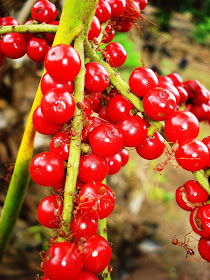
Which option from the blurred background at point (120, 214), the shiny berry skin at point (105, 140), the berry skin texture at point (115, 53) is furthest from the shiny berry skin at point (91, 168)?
the blurred background at point (120, 214)

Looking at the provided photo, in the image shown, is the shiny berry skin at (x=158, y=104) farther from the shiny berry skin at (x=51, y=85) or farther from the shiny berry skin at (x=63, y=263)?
the shiny berry skin at (x=63, y=263)

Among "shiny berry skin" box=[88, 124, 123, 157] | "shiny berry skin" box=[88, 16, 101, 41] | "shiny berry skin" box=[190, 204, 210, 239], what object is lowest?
"shiny berry skin" box=[190, 204, 210, 239]

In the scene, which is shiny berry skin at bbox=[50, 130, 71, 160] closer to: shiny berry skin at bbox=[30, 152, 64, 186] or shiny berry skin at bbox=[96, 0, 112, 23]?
shiny berry skin at bbox=[30, 152, 64, 186]

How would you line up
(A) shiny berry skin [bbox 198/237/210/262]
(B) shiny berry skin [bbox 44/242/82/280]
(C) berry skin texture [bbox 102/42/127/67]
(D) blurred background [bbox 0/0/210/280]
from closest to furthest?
1. (B) shiny berry skin [bbox 44/242/82/280]
2. (A) shiny berry skin [bbox 198/237/210/262]
3. (C) berry skin texture [bbox 102/42/127/67]
4. (D) blurred background [bbox 0/0/210/280]

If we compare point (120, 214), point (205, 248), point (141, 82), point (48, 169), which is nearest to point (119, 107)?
point (141, 82)

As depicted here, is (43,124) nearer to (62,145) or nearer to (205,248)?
(62,145)

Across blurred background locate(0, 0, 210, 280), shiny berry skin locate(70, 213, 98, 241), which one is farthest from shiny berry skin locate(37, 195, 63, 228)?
blurred background locate(0, 0, 210, 280)
